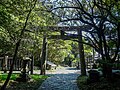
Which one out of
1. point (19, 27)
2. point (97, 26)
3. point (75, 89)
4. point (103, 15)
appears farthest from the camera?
point (97, 26)

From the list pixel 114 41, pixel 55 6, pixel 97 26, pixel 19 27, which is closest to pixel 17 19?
pixel 19 27

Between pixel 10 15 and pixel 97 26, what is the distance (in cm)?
464

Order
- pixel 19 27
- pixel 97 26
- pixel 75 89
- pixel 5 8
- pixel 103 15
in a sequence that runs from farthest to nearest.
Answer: pixel 97 26 → pixel 103 15 → pixel 75 89 → pixel 19 27 → pixel 5 8

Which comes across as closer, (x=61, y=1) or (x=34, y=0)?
(x=34, y=0)

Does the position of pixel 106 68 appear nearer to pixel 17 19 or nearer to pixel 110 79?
Answer: pixel 110 79

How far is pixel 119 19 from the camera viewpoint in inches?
349

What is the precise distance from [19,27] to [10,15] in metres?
0.73

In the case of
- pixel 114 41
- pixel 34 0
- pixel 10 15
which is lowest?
pixel 114 41

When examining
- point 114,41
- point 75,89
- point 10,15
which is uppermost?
point 10,15

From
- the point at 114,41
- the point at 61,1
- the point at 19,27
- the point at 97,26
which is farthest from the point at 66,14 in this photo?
the point at 19,27

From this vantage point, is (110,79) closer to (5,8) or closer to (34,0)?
(34,0)

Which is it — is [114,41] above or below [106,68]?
above

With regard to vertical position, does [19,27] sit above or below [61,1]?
below

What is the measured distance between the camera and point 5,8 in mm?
8070
